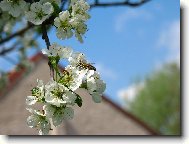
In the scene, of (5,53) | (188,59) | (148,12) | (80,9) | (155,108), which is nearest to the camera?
(80,9)

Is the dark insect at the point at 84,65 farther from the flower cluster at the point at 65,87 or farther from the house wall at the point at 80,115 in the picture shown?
the house wall at the point at 80,115

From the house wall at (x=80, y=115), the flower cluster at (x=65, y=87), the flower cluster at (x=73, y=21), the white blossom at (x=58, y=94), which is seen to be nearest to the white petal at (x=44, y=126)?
the flower cluster at (x=65, y=87)

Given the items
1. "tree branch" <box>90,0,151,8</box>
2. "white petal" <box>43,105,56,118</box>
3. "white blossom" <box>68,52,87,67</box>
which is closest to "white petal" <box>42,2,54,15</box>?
"white blossom" <box>68,52,87,67</box>

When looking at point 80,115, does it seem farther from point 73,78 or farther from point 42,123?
point 73,78

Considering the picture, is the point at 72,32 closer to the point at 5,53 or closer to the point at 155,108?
the point at 5,53

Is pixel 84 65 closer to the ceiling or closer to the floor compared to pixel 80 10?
closer to the floor

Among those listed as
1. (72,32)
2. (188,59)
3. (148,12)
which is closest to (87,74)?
(72,32)

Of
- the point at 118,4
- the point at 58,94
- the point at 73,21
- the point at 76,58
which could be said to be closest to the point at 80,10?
the point at 73,21

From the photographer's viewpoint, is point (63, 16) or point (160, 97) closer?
point (63, 16)
